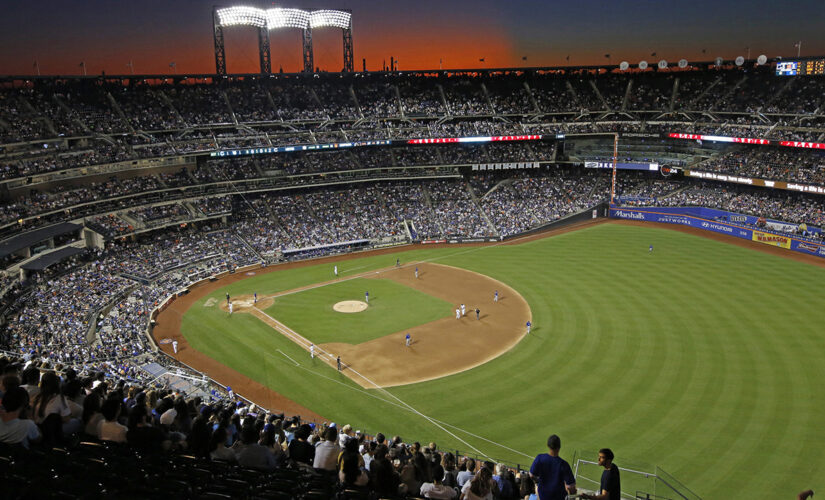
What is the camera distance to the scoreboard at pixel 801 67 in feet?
186

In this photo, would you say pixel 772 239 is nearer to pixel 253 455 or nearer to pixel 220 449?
pixel 253 455

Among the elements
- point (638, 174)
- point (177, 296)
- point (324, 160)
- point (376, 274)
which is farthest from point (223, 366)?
point (638, 174)

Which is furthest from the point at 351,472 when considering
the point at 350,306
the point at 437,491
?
the point at 350,306

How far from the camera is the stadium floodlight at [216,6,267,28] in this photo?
61.7m

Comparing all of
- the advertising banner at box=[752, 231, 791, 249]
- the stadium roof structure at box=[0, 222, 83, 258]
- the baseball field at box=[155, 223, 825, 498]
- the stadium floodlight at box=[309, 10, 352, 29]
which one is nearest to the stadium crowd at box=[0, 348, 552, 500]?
the baseball field at box=[155, 223, 825, 498]

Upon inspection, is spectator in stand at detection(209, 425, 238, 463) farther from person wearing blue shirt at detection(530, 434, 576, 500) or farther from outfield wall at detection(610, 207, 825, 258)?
outfield wall at detection(610, 207, 825, 258)

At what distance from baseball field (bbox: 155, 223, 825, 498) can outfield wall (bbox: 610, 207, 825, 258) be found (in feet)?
9.19

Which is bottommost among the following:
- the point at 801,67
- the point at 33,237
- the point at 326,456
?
the point at 33,237

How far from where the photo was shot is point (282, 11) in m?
64.5

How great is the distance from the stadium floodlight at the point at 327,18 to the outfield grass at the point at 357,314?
36879mm

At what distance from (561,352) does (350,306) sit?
16163 mm

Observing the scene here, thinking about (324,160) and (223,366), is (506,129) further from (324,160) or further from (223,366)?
(223,366)

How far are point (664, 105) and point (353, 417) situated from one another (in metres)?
61.8

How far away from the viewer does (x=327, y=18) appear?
67.1 meters
